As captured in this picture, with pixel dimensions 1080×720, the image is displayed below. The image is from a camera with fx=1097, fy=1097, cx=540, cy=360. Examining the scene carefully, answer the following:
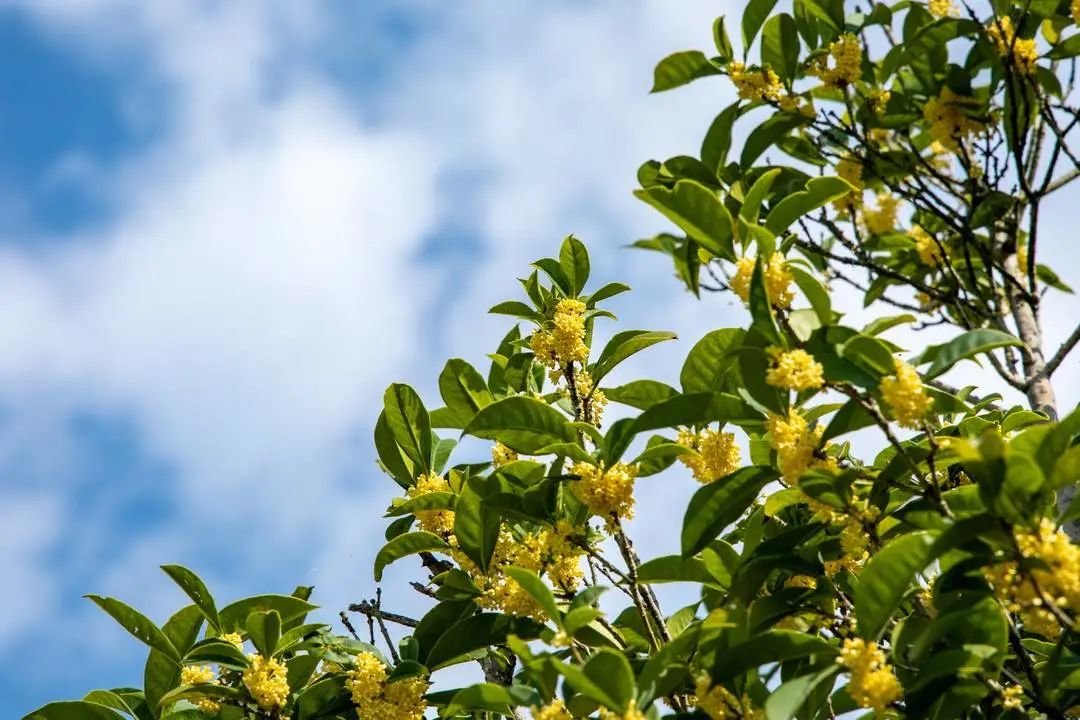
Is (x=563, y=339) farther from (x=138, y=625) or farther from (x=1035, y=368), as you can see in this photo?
(x=1035, y=368)

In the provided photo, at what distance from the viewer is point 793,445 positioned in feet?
7.70

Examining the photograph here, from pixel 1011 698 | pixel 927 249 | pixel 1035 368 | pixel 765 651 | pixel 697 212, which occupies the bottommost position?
pixel 1011 698

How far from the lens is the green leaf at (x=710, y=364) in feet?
8.52

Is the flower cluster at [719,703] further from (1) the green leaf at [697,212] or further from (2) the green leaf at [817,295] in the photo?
(1) the green leaf at [697,212]

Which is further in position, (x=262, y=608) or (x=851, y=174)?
(x=851, y=174)

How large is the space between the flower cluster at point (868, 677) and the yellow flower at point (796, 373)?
0.51 meters

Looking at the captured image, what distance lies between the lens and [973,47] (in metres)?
4.08

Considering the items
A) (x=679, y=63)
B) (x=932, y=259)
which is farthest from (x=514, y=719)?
(x=932, y=259)

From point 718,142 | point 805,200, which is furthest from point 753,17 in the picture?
point 805,200

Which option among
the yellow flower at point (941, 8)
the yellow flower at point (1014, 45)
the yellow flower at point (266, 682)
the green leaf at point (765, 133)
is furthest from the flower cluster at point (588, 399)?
the yellow flower at point (941, 8)

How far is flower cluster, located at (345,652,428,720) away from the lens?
2.72m

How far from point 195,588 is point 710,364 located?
4.86 ft

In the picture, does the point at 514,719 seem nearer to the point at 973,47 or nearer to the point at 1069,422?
the point at 1069,422

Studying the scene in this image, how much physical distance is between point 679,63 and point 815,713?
8.15 feet
